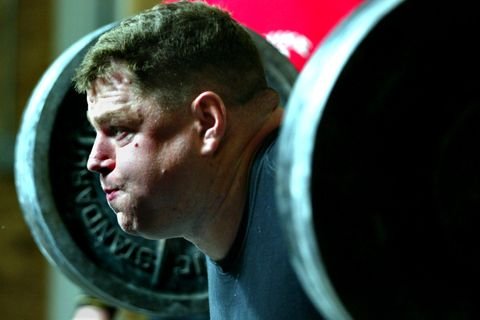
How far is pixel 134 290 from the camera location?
1.69m

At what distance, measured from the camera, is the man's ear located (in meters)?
1.28

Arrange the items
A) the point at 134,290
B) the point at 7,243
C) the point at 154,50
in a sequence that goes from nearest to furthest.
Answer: the point at 154,50 → the point at 134,290 → the point at 7,243

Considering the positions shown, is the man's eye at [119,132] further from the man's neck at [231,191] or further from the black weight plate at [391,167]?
the black weight plate at [391,167]

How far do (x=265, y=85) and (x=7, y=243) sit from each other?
2267 mm

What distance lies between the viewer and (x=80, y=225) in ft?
5.55

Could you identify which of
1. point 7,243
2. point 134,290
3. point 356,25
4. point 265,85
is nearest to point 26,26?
point 7,243

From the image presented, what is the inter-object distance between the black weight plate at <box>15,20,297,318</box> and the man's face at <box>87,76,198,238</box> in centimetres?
36

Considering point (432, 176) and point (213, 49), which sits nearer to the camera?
point (432, 176)

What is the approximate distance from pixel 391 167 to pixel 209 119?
0.47 metres

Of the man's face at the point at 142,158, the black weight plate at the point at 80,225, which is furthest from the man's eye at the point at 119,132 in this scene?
the black weight plate at the point at 80,225

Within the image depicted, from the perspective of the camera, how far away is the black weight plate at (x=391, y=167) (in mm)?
827

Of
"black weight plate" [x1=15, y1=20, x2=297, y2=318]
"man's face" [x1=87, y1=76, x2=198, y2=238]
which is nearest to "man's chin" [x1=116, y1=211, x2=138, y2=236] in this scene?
"man's face" [x1=87, y1=76, x2=198, y2=238]

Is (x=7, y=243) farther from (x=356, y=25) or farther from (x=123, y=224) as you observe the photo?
(x=356, y=25)

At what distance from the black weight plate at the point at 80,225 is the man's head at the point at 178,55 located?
1.20ft
